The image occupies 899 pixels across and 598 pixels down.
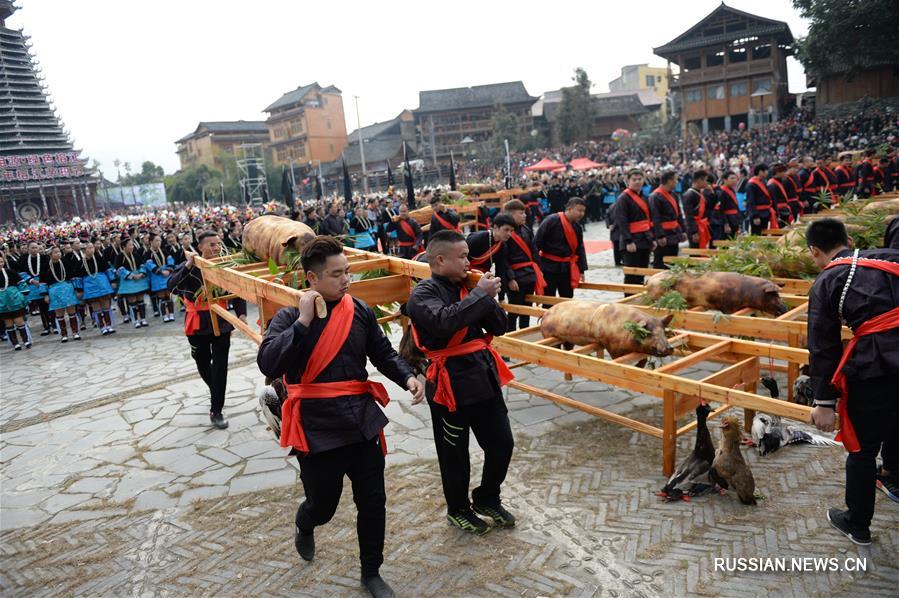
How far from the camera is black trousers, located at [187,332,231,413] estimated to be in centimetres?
647

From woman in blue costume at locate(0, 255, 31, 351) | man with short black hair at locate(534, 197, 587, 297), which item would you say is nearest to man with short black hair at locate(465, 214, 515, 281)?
man with short black hair at locate(534, 197, 587, 297)

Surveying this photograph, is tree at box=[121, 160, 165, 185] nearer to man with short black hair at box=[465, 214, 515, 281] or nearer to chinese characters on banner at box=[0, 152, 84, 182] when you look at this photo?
chinese characters on banner at box=[0, 152, 84, 182]

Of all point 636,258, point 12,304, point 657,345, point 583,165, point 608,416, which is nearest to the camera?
point 657,345

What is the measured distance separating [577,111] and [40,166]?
41090 millimetres

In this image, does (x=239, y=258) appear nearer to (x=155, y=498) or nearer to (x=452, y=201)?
(x=155, y=498)

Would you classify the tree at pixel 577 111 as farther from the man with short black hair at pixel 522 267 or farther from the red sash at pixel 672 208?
the man with short black hair at pixel 522 267

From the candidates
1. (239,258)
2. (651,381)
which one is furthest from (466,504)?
(239,258)

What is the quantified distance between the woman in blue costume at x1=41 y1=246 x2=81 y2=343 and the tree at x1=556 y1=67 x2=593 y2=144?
155ft

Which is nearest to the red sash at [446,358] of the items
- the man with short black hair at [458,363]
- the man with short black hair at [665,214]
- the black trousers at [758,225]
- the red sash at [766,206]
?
the man with short black hair at [458,363]

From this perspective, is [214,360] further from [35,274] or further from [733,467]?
[35,274]

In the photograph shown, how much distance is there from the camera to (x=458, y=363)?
3.85m

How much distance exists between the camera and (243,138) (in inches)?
3007

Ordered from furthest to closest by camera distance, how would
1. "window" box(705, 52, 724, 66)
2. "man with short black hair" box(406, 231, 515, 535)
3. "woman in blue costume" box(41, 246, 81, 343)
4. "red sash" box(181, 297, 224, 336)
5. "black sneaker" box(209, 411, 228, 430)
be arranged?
"window" box(705, 52, 724, 66), "woman in blue costume" box(41, 246, 81, 343), "black sneaker" box(209, 411, 228, 430), "red sash" box(181, 297, 224, 336), "man with short black hair" box(406, 231, 515, 535)

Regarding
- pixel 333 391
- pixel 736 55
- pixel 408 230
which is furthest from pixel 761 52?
pixel 333 391
